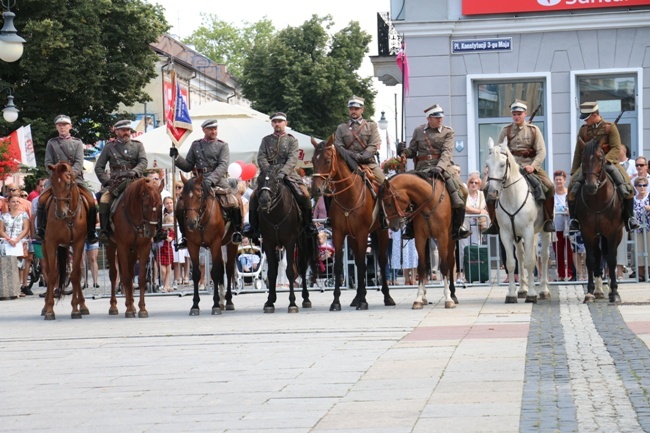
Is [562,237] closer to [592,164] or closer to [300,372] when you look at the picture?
[592,164]

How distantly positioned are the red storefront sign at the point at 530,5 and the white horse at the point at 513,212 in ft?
39.3

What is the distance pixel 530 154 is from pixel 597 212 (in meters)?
1.38

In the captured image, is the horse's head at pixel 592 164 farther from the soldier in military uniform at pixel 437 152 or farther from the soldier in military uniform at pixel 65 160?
the soldier in military uniform at pixel 65 160

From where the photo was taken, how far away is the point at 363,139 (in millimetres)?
18500

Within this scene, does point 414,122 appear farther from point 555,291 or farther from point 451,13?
point 555,291

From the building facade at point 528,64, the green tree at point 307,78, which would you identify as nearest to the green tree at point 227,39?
the green tree at point 307,78

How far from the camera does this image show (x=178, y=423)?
27.8ft

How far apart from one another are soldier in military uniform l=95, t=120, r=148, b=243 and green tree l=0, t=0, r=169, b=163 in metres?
28.8

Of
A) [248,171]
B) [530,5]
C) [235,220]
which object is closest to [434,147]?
[235,220]

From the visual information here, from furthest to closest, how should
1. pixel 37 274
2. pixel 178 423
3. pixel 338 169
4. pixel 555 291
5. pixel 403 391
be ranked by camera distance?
→ pixel 37 274 < pixel 555 291 < pixel 338 169 < pixel 403 391 < pixel 178 423

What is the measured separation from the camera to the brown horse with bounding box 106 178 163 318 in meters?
18.2

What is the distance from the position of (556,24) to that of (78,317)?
1507 centimetres

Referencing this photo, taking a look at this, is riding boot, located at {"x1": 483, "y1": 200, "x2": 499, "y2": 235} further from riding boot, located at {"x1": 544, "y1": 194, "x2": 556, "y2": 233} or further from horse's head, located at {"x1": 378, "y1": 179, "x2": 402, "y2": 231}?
horse's head, located at {"x1": 378, "y1": 179, "x2": 402, "y2": 231}

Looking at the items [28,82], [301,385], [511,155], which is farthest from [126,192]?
[28,82]
